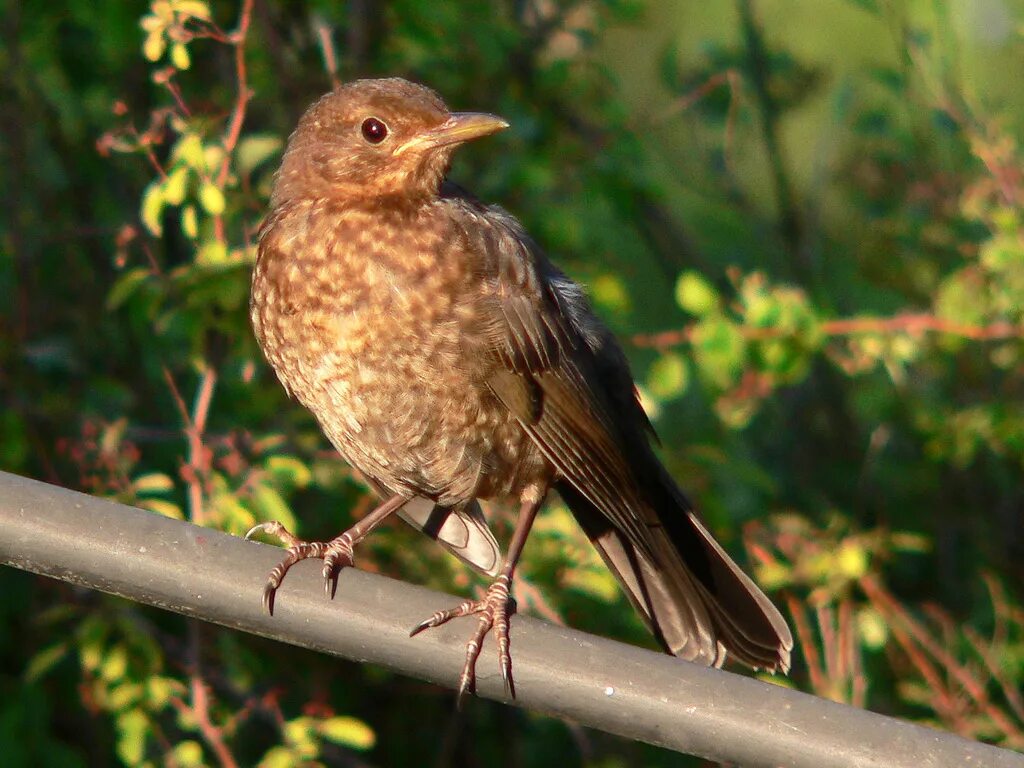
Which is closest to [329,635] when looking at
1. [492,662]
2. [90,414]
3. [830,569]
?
[492,662]

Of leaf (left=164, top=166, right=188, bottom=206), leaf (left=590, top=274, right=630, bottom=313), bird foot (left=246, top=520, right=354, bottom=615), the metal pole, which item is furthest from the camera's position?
leaf (left=590, top=274, right=630, bottom=313)

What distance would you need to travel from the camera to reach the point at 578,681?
8.29 ft

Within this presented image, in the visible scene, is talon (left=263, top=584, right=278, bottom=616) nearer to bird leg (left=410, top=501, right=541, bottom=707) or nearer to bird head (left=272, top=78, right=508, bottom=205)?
bird leg (left=410, top=501, right=541, bottom=707)

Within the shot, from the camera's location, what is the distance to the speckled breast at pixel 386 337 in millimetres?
3539

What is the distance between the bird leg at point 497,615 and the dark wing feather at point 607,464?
0.17 m

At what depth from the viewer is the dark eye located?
3750mm

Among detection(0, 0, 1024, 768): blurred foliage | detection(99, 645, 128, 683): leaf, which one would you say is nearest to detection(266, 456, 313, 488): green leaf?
detection(0, 0, 1024, 768): blurred foliage

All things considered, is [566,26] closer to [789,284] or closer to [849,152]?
[789,284]

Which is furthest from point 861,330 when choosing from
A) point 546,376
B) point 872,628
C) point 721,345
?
point 546,376

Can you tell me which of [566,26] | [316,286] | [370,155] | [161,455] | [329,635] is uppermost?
[566,26]

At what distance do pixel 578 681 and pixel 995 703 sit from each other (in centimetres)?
355

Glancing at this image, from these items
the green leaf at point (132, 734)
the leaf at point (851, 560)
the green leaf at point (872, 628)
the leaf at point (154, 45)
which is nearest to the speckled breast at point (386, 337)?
the leaf at point (154, 45)

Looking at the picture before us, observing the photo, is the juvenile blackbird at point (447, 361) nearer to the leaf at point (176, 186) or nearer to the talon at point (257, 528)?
the talon at point (257, 528)

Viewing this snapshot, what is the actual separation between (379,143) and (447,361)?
550 mm
